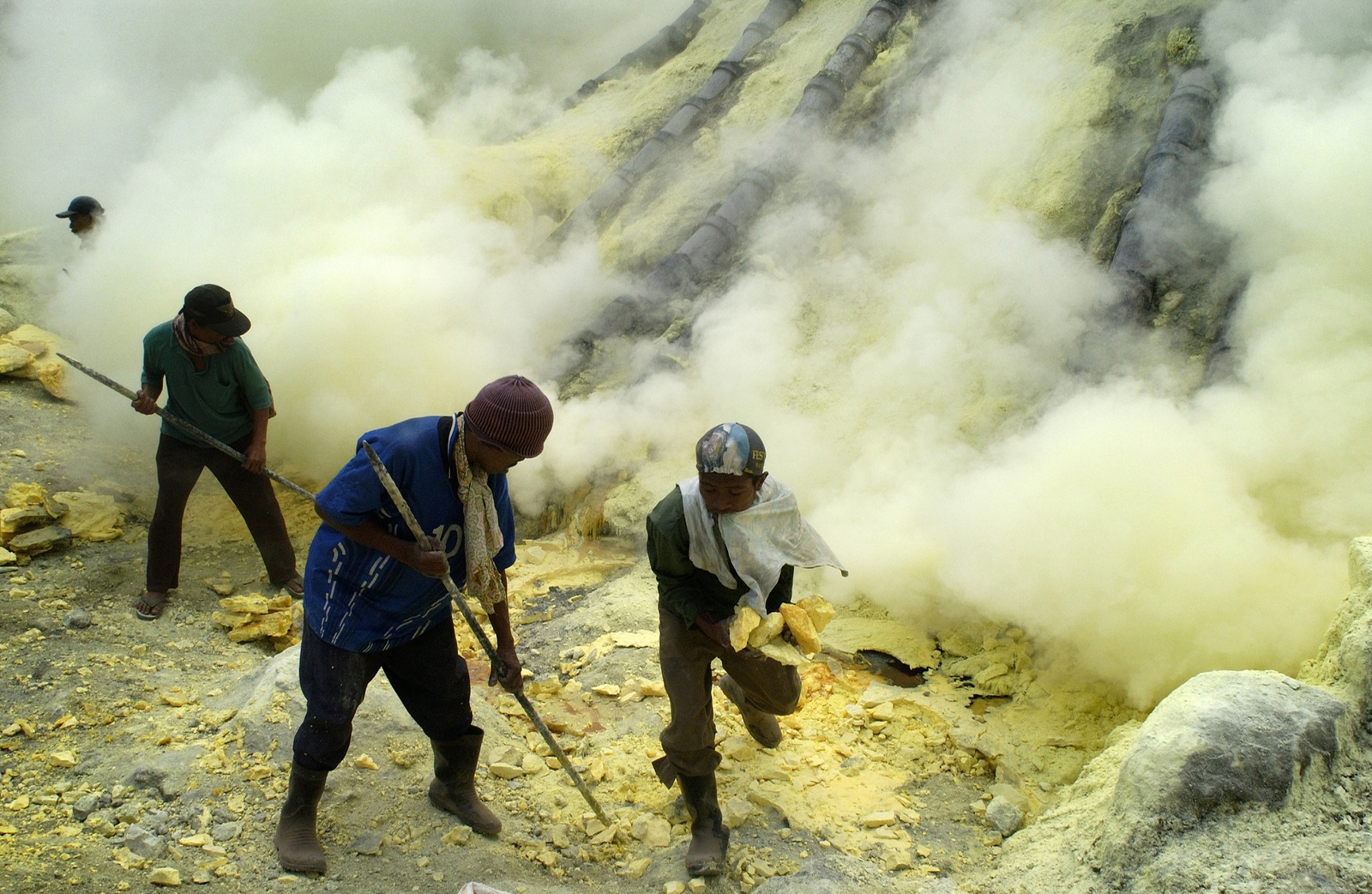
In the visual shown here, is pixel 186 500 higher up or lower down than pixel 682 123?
lower down

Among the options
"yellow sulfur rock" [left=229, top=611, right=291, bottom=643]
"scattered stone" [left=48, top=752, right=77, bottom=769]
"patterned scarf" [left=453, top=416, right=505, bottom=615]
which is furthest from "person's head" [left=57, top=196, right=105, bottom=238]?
"patterned scarf" [left=453, top=416, right=505, bottom=615]

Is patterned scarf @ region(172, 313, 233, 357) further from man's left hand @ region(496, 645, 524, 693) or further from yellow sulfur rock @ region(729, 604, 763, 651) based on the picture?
yellow sulfur rock @ region(729, 604, 763, 651)

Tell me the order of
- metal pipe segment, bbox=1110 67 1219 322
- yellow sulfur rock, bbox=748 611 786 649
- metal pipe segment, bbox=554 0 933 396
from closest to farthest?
1. yellow sulfur rock, bbox=748 611 786 649
2. metal pipe segment, bbox=1110 67 1219 322
3. metal pipe segment, bbox=554 0 933 396

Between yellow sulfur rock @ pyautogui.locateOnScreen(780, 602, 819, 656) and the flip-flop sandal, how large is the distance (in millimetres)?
3502

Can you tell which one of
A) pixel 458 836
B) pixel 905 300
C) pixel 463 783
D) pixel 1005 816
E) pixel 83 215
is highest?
pixel 905 300

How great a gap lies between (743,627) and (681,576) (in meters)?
0.30

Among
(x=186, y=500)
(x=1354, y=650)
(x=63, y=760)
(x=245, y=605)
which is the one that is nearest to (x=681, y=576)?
(x=1354, y=650)

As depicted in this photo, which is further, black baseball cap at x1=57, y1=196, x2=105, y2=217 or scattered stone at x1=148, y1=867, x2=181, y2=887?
black baseball cap at x1=57, y1=196, x2=105, y2=217

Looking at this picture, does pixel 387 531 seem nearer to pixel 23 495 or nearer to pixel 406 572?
pixel 406 572

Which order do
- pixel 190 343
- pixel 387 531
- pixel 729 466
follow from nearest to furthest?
1. pixel 387 531
2. pixel 729 466
3. pixel 190 343

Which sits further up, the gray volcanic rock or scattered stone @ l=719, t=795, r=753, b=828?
the gray volcanic rock

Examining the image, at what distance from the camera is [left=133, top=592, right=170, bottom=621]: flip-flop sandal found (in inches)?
171

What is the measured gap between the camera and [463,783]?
2.92 meters

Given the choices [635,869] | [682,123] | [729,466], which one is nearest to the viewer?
[729,466]
